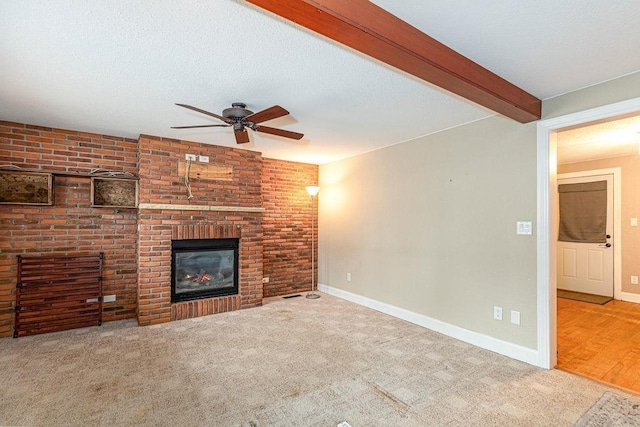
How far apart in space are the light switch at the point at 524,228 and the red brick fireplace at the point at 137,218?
10.8 ft

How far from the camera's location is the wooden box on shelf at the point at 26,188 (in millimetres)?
3361

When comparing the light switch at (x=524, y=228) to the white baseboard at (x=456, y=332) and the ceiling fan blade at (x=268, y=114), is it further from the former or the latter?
the ceiling fan blade at (x=268, y=114)

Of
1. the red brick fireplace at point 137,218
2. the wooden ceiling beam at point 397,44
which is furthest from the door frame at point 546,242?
the red brick fireplace at point 137,218

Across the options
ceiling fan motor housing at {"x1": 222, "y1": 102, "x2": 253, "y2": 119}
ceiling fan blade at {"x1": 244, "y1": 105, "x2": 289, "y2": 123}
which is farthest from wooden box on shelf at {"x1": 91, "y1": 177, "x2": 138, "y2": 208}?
ceiling fan blade at {"x1": 244, "y1": 105, "x2": 289, "y2": 123}

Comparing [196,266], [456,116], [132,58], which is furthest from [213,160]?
[456,116]

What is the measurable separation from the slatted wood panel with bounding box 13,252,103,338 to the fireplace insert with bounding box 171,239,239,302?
87cm

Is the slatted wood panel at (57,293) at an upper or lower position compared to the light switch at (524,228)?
lower

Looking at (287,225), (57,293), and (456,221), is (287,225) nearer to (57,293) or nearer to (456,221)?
(456,221)

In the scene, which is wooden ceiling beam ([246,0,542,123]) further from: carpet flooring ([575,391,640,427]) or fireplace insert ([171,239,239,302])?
fireplace insert ([171,239,239,302])

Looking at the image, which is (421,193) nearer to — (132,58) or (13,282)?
(132,58)

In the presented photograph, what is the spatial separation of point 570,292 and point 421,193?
395 centimetres

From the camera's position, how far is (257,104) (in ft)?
9.25

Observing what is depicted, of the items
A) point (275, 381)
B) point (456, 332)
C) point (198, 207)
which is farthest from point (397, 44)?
point (198, 207)

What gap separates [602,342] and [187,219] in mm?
4963
